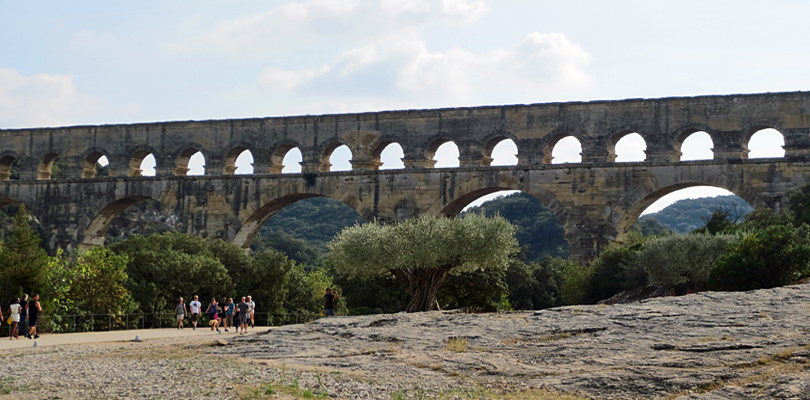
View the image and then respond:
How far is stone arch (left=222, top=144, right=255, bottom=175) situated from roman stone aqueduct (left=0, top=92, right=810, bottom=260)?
0.16 ft

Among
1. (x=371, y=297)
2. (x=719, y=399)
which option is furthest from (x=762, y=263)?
(x=371, y=297)

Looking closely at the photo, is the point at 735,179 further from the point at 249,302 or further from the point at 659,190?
the point at 249,302

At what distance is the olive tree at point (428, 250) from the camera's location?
20359mm

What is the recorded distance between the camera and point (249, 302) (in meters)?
20.1

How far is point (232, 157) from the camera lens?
103 feet

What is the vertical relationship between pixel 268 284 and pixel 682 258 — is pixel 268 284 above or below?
below

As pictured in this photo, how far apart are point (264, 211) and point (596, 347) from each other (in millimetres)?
19986

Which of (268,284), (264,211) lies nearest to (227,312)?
(268,284)

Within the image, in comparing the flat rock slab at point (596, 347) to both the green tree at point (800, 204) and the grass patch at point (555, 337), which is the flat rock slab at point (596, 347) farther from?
the green tree at point (800, 204)

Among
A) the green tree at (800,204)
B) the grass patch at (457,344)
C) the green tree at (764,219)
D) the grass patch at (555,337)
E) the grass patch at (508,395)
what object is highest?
the green tree at (800,204)

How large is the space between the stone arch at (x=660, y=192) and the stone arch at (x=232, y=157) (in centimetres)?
1198

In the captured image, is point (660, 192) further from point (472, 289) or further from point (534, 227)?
point (534, 227)

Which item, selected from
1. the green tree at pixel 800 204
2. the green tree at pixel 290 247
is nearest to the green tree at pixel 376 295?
the green tree at pixel 800 204

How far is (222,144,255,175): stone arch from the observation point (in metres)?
30.9
